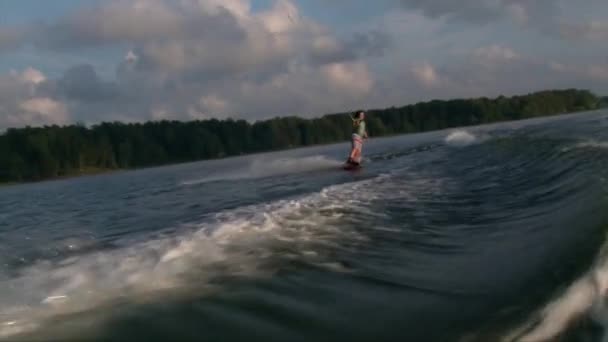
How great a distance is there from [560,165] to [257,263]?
6.99 meters

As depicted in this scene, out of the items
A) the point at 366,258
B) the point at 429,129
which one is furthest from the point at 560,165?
the point at 429,129

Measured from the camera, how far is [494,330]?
10.1ft

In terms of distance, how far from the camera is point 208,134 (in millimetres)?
82500

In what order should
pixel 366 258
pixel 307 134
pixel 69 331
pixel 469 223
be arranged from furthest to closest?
1. pixel 307 134
2. pixel 469 223
3. pixel 366 258
4. pixel 69 331

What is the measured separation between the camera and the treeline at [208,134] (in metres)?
65.9

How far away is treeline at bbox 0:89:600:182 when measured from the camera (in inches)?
2596

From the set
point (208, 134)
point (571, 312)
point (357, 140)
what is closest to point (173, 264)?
point (571, 312)

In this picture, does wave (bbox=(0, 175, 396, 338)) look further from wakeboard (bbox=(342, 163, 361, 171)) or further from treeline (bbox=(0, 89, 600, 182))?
treeline (bbox=(0, 89, 600, 182))

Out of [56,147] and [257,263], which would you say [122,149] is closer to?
[56,147]

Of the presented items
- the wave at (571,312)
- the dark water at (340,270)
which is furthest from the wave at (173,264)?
the wave at (571,312)

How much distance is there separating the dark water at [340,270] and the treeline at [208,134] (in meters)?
62.2

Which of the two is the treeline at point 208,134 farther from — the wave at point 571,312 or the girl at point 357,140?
the wave at point 571,312

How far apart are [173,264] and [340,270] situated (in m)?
1.82

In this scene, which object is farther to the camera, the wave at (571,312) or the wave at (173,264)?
the wave at (173,264)
